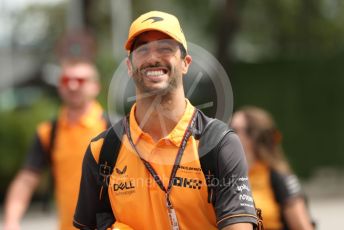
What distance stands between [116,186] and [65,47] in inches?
285

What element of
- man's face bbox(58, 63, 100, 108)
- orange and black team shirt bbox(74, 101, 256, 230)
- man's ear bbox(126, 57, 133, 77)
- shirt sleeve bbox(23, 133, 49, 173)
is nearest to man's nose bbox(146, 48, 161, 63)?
man's ear bbox(126, 57, 133, 77)

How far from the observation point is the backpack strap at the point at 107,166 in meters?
4.19

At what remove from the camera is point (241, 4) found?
2950 centimetres

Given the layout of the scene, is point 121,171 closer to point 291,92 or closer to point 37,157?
point 37,157

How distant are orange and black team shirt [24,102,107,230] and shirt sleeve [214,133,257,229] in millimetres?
2991

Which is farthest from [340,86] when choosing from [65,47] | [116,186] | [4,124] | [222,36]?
[116,186]

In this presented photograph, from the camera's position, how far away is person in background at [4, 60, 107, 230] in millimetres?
6979

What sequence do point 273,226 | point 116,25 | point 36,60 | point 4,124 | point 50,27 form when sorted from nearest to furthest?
point 273,226 < point 4,124 < point 116,25 < point 36,60 < point 50,27

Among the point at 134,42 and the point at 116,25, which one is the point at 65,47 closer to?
the point at 134,42

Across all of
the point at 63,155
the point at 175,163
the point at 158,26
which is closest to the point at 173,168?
the point at 175,163

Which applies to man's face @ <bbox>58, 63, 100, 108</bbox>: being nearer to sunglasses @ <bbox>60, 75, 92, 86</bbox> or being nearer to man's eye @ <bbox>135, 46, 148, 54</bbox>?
sunglasses @ <bbox>60, 75, 92, 86</bbox>

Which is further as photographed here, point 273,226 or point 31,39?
point 31,39

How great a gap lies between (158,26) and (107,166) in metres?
0.68

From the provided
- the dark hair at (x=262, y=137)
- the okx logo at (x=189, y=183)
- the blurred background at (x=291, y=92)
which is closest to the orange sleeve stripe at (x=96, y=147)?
the okx logo at (x=189, y=183)
